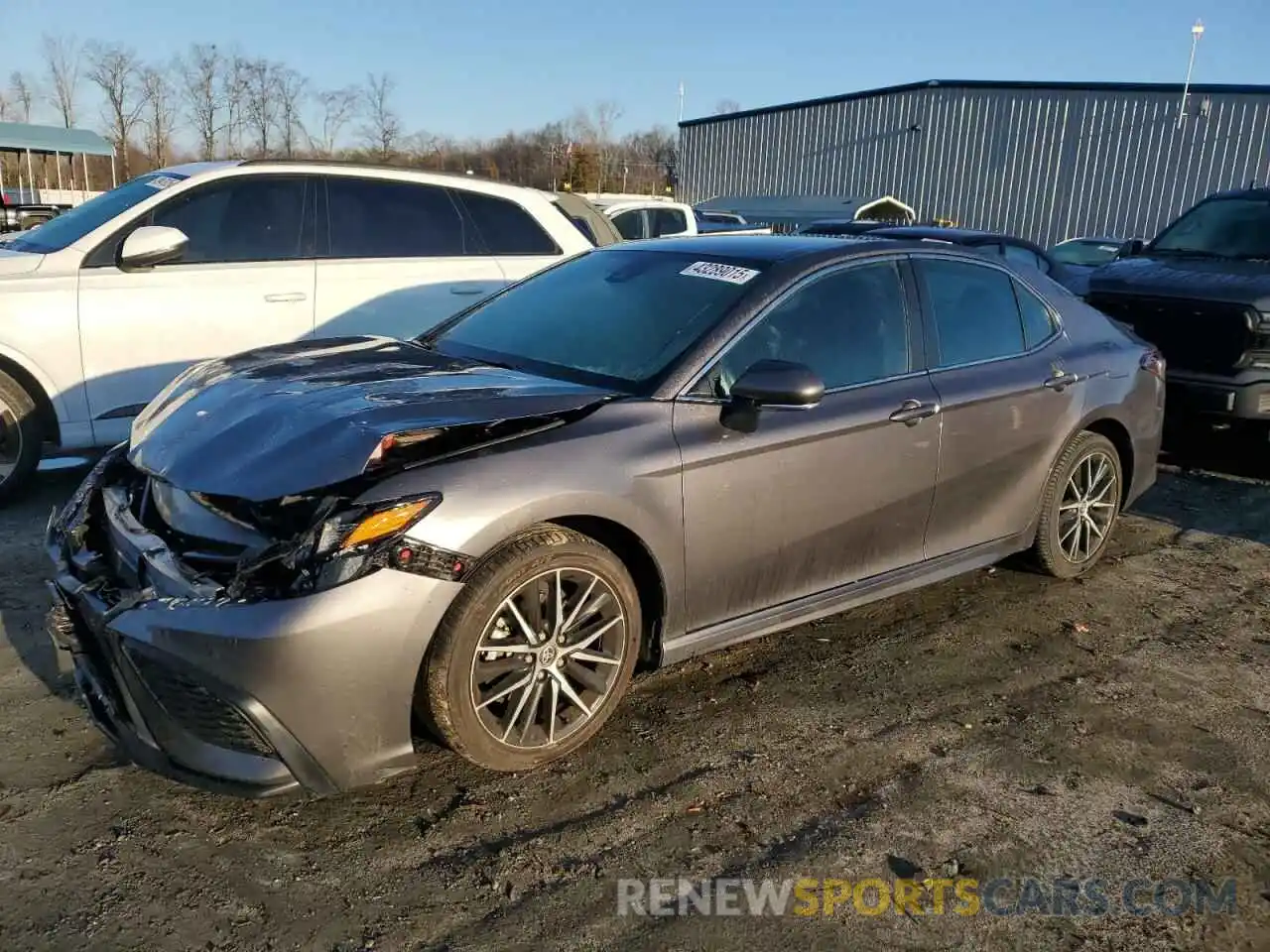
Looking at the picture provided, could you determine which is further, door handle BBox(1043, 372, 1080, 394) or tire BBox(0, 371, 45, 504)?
tire BBox(0, 371, 45, 504)

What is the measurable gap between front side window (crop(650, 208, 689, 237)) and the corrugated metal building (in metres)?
21.8

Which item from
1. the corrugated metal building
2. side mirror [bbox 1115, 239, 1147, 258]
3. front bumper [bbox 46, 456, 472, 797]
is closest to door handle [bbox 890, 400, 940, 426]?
front bumper [bbox 46, 456, 472, 797]

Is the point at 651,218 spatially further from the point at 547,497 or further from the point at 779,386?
the point at 547,497

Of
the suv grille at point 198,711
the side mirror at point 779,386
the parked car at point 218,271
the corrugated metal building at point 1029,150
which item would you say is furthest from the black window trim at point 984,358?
the corrugated metal building at point 1029,150

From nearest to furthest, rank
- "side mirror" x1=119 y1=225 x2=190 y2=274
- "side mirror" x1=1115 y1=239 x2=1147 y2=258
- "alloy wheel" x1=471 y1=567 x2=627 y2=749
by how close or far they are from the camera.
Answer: "alloy wheel" x1=471 y1=567 x2=627 y2=749
"side mirror" x1=119 y1=225 x2=190 y2=274
"side mirror" x1=1115 y1=239 x2=1147 y2=258

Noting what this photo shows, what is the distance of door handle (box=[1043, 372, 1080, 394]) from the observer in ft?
15.0

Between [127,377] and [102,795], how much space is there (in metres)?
3.31

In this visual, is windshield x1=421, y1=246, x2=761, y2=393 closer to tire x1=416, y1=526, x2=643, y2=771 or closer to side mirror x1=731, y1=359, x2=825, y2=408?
side mirror x1=731, y1=359, x2=825, y2=408

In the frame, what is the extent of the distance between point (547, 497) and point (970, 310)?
2.40 m

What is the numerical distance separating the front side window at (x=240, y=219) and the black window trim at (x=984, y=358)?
3908mm

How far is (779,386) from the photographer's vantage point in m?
3.33

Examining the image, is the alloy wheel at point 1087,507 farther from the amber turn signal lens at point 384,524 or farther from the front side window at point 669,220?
the front side window at point 669,220

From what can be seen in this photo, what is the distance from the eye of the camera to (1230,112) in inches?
1159

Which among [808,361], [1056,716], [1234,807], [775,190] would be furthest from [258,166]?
[775,190]
